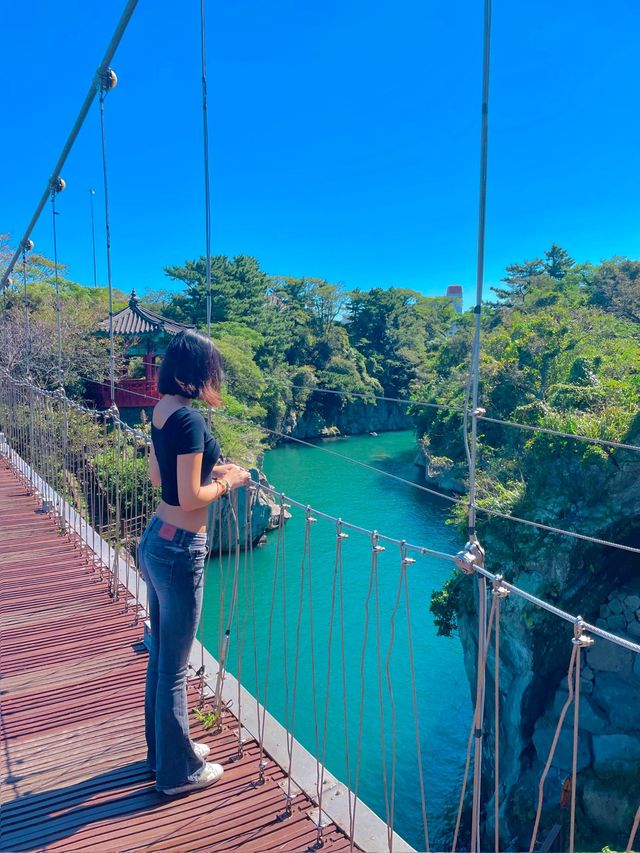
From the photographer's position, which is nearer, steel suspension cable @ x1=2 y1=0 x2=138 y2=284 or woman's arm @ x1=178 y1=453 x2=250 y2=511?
woman's arm @ x1=178 y1=453 x2=250 y2=511

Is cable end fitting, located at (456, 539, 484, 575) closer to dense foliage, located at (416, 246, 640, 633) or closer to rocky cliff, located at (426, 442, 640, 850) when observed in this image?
rocky cliff, located at (426, 442, 640, 850)

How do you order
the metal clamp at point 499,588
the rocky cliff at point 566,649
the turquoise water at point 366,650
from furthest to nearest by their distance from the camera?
the turquoise water at point 366,650
the rocky cliff at point 566,649
the metal clamp at point 499,588

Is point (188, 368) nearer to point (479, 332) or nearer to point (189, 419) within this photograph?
point (189, 419)

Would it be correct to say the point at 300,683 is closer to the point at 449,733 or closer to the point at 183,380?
the point at 449,733

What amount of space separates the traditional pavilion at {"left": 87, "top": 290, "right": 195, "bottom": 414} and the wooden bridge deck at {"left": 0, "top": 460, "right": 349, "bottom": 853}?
360 inches

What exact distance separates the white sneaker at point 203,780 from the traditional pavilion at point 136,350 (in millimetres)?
9969

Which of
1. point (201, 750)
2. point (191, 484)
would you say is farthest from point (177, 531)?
point (201, 750)

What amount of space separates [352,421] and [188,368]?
21.5 meters

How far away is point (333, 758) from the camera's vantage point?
6.14 metres

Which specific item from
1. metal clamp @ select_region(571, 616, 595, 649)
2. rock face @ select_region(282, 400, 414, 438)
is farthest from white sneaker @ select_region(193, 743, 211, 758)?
rock face @ select_region(282, 400, 414, 438)

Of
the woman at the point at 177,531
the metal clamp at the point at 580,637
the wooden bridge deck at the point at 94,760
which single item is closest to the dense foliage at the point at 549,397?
the wooden bridge deck at the point at 94,760

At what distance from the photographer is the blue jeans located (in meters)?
1.29

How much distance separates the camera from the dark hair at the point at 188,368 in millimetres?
1295

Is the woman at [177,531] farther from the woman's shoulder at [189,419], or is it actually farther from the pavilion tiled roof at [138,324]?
the pavilion tiled roof at [138,324]
